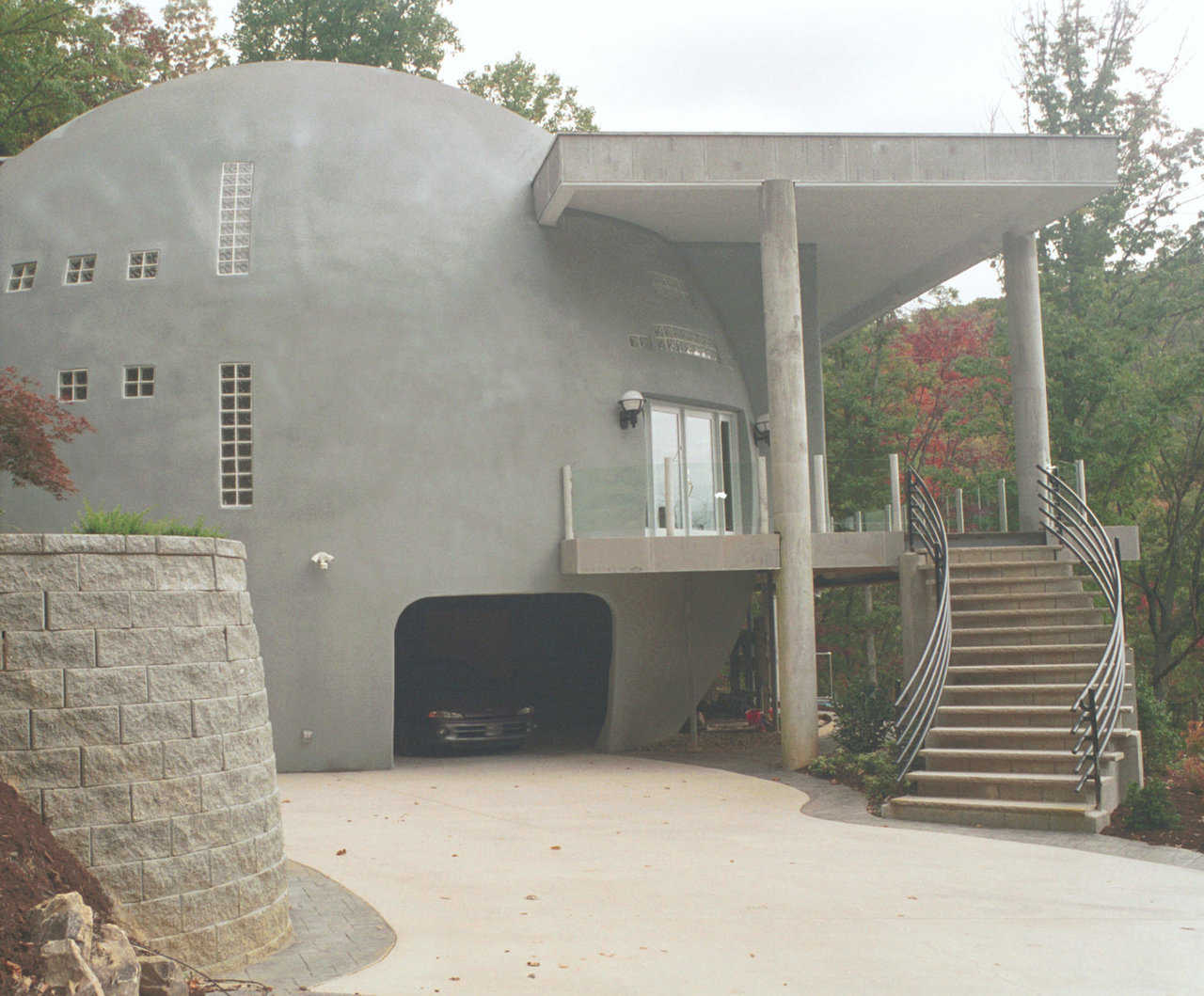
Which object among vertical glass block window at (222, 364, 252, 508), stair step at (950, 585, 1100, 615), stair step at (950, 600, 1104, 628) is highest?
vertical glass block window at (222, 364, 252, 508)

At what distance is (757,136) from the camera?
1454 cm

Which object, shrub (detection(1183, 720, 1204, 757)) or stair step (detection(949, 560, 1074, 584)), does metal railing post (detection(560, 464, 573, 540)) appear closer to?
stair step (detection(949, 560, 1074, 584))

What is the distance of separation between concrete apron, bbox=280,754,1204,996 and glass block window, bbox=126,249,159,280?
7170 mm

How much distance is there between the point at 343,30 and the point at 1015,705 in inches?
968

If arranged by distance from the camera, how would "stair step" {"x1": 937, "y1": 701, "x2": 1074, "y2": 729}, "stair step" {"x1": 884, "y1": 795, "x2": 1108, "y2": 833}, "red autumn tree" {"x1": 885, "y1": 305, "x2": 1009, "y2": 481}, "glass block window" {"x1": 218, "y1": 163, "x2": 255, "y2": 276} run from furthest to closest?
"red autumn tree" {"x1": 885, "y1": 305, "x2": 1009, "y2": 481} < "glass block window" {"x1": 218, "y1": 163, "x2": 255, "y2": 276} < "stair step" {"x1": 937, "y1": 701, "x2": 1074, "y2": 729} < "stair step" {"x1": 884, "y1": 795, "x2": 1108, "y2": 833}

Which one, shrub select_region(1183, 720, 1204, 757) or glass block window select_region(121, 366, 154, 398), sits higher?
glass block window select_region(121, 366, 154, 398)

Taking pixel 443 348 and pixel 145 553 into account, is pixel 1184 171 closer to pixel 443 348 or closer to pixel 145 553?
pixel 443 348

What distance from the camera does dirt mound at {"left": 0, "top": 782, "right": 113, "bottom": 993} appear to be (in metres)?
5.11

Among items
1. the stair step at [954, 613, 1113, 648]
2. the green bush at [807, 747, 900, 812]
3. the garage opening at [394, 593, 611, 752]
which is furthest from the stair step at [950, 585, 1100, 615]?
the garage opening at [394, 593, 611, 752]

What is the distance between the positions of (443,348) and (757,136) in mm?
4685

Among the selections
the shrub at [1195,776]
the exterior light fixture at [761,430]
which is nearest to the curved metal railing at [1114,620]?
the shrub at [1195,776]

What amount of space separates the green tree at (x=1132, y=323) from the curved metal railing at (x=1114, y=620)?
16.2 feet

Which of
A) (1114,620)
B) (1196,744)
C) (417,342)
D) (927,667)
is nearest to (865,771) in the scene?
(927,667)

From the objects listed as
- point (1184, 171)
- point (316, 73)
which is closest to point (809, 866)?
point (316, 73)
